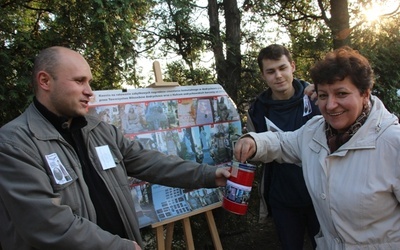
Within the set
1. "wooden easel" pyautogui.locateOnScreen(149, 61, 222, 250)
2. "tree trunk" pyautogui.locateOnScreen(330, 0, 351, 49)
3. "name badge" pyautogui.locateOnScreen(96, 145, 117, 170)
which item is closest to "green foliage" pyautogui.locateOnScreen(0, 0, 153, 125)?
"wooden easel" pyautogui.locateOnScreen(149, 61, 222, 250)

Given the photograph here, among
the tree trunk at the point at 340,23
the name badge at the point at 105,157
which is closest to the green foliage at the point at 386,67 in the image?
the tree trunk at the point at 340,23

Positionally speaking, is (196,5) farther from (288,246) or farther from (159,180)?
(288,246)

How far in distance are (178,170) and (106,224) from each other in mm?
628

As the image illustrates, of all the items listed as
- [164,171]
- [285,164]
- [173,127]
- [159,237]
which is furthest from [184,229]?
[285,164]

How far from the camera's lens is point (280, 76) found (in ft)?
8.27

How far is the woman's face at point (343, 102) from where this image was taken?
1.70 m

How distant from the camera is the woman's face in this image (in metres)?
1.70

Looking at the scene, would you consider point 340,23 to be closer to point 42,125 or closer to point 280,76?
point 280,76

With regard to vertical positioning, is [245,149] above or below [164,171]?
above

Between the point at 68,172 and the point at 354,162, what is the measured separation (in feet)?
4.99

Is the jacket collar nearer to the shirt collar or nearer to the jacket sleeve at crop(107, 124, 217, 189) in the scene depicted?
the shirt collar

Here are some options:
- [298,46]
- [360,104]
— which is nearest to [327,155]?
[360,104]

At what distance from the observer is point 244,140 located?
7.15 ft

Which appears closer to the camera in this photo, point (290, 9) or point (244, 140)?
point (244, 140)
